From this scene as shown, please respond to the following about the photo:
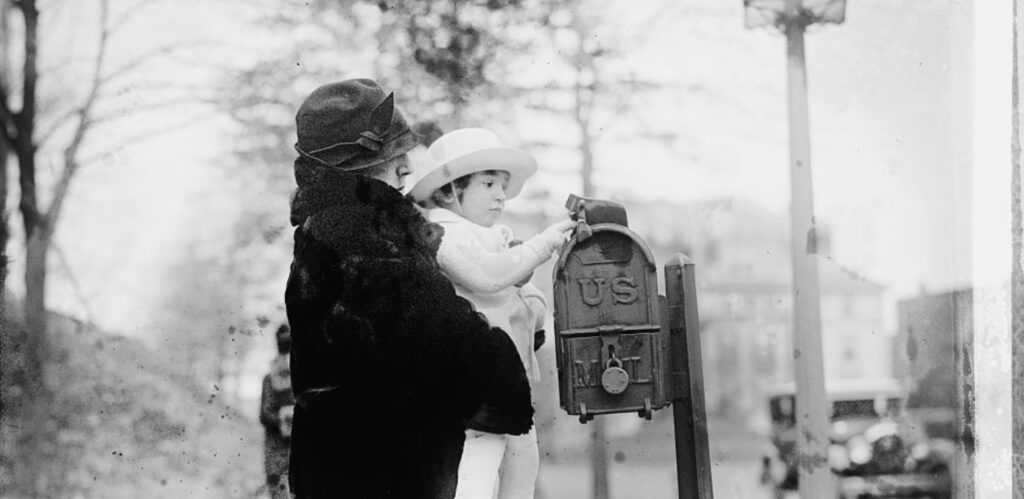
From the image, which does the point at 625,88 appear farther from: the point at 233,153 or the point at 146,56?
the point at 146,56

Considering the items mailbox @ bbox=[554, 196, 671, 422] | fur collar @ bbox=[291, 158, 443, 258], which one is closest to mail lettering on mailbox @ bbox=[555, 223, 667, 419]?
mailbox @ bbox=[554, 196, 671, 422]

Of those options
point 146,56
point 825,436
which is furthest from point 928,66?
point 146,56

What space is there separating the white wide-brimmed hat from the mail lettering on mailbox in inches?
17.5

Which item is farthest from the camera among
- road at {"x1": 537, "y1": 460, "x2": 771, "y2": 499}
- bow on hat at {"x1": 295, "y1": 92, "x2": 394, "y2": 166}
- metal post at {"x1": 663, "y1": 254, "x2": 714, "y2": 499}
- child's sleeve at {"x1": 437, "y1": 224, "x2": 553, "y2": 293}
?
road at {"x1": 537, "y1": 460, "x2": 771, "y2": 499}

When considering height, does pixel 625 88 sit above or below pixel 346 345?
above

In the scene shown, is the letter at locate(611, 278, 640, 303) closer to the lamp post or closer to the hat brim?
the hat brim

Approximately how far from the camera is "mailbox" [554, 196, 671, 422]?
385 cm

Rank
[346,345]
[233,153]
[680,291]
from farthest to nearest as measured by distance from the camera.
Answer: [233,153] < [680,291] < [346,345]

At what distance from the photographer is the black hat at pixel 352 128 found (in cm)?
383

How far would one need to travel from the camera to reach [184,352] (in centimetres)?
428

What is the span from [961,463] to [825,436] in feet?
2.24

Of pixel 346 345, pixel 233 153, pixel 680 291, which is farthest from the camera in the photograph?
pixel 233 153

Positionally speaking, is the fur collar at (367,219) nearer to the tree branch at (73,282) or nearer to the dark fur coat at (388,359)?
the dark fur coat at (388,359)

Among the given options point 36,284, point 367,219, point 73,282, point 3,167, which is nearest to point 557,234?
point 367,219
